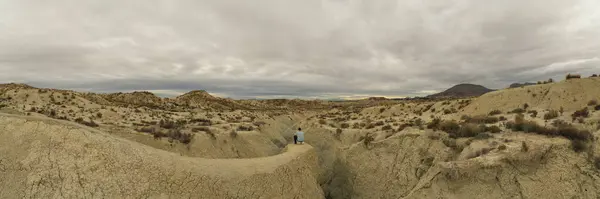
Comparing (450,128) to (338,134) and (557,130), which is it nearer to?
(557,130)

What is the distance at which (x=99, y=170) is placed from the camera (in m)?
11.6

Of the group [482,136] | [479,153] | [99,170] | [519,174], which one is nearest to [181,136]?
[99,170]

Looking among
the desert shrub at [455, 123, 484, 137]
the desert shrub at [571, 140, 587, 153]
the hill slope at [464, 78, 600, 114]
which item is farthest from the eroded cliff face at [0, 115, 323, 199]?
the hill slope at [464, 78, 600, 114]

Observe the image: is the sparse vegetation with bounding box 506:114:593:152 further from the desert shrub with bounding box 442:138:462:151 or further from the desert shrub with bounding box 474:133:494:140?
the desert shrub with bounding box 442:138:462:151

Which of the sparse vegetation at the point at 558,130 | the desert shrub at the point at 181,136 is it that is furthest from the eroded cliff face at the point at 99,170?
the sparse vegetation at the point at 558,130

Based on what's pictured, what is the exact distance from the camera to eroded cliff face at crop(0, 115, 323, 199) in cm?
1092

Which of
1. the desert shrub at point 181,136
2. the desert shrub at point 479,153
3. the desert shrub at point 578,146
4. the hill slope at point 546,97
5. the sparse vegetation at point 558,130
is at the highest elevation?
the hill slope at point 546,97

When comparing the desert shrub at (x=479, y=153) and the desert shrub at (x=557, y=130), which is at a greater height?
the desert shrub at (x=557, y=130)

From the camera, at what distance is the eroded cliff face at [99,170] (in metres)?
10.9

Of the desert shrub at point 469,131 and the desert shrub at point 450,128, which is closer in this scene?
the desert shrub at point 469,131

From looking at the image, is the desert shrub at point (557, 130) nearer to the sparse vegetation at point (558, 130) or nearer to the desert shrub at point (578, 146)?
the sparse vegetation at point (558, 130)

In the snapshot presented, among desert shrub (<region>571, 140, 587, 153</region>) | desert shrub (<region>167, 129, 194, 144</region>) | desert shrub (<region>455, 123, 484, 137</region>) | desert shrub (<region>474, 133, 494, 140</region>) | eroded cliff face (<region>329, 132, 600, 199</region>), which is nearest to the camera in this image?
eroded cliff face (<region>329, 132, 600, 199</region>)

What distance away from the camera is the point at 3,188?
10.5 metres

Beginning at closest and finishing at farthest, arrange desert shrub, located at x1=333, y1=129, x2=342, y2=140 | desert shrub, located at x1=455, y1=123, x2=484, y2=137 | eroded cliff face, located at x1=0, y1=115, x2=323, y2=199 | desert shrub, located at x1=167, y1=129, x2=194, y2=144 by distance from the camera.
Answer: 1. eroded cliff face, located at x1=0, y1=115, x2=323, y2=199
2. desert shrub, located at x1=455, y1=123, x2=484, y2=137
3. desert shrub, located at x1=167, y1=129, x2=194, y2=144
4. desert shrub, located at x1=333, y1=129, x2=342, y2=140
